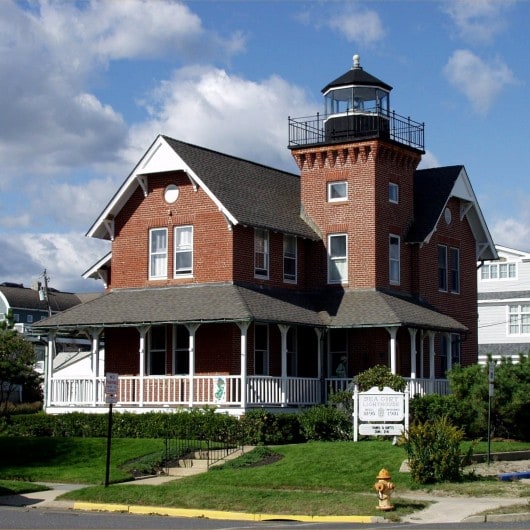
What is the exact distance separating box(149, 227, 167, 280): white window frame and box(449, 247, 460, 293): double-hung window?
1192 centimetres

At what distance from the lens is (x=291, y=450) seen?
98.7 feet

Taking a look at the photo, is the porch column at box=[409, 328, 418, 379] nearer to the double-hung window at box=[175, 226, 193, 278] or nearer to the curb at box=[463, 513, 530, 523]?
the double-hung window at box=[175, 226, 193, 278]

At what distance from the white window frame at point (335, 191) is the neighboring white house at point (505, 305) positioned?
2497 cm

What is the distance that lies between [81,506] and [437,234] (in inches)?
882

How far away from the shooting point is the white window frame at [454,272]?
43.8m

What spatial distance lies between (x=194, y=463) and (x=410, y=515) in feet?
32.3

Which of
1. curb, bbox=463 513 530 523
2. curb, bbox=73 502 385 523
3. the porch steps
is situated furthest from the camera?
the porch steps

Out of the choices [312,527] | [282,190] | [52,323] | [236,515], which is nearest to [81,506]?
[236,515]

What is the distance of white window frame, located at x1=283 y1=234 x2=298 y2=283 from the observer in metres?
39.7

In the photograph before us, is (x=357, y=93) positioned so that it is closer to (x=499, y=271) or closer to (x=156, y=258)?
(x=156, y=258)

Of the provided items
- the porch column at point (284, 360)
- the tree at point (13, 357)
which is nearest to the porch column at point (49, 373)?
the porch column at point (284, 360)

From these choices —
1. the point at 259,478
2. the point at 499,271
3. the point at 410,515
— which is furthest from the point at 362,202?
the point at 499,271

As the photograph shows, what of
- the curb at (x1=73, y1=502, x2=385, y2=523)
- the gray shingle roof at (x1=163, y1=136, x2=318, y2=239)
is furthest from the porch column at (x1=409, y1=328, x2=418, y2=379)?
the curb at (x1=73, y1=502, x2=385, y2=523)

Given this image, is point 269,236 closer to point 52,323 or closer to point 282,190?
point 282,190
